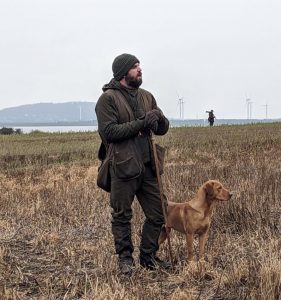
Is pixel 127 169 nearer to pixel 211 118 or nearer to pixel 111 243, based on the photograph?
pixel 111 243

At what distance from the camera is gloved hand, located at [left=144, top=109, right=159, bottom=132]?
501cm

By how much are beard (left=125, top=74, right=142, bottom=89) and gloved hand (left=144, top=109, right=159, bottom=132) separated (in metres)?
0.35

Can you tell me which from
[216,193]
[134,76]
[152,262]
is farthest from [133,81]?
[152,262]

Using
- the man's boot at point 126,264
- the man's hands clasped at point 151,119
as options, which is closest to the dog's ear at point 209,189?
the man's hands clasped at point 151,119

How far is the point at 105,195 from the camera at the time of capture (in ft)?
30.8

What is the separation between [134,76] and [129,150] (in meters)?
0.73

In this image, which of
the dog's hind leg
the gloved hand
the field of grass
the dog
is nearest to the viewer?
the field of grass

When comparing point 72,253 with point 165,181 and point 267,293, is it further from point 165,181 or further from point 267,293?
point 165,181

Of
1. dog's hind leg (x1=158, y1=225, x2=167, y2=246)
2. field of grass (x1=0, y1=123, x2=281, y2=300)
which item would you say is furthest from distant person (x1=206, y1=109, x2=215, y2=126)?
dog's hind leg (x1=158, y1=225, x2=167, y2=246)

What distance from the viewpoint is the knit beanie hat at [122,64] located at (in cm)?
518

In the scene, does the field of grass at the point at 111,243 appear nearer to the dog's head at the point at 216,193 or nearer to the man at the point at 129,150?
the man at the point at 129,150

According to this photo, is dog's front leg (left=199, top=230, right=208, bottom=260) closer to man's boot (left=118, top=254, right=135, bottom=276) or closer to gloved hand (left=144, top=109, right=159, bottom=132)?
man's boot (left=118, top=254, right=135, bottom=276)

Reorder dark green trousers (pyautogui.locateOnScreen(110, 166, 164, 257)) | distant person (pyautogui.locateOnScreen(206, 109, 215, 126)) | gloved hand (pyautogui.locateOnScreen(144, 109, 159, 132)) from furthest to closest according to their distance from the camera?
distant person (pyautogui.locateOnScreen(206, 109, 215, 126)) → dark green trousers (pyautogui.locateOnScreen(110, 166, 164, 257)) → gloved hand (pyautogui.locateOnScreen(144, 109, 159, 132))

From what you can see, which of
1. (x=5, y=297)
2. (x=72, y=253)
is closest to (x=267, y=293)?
(x=5, y=297)
